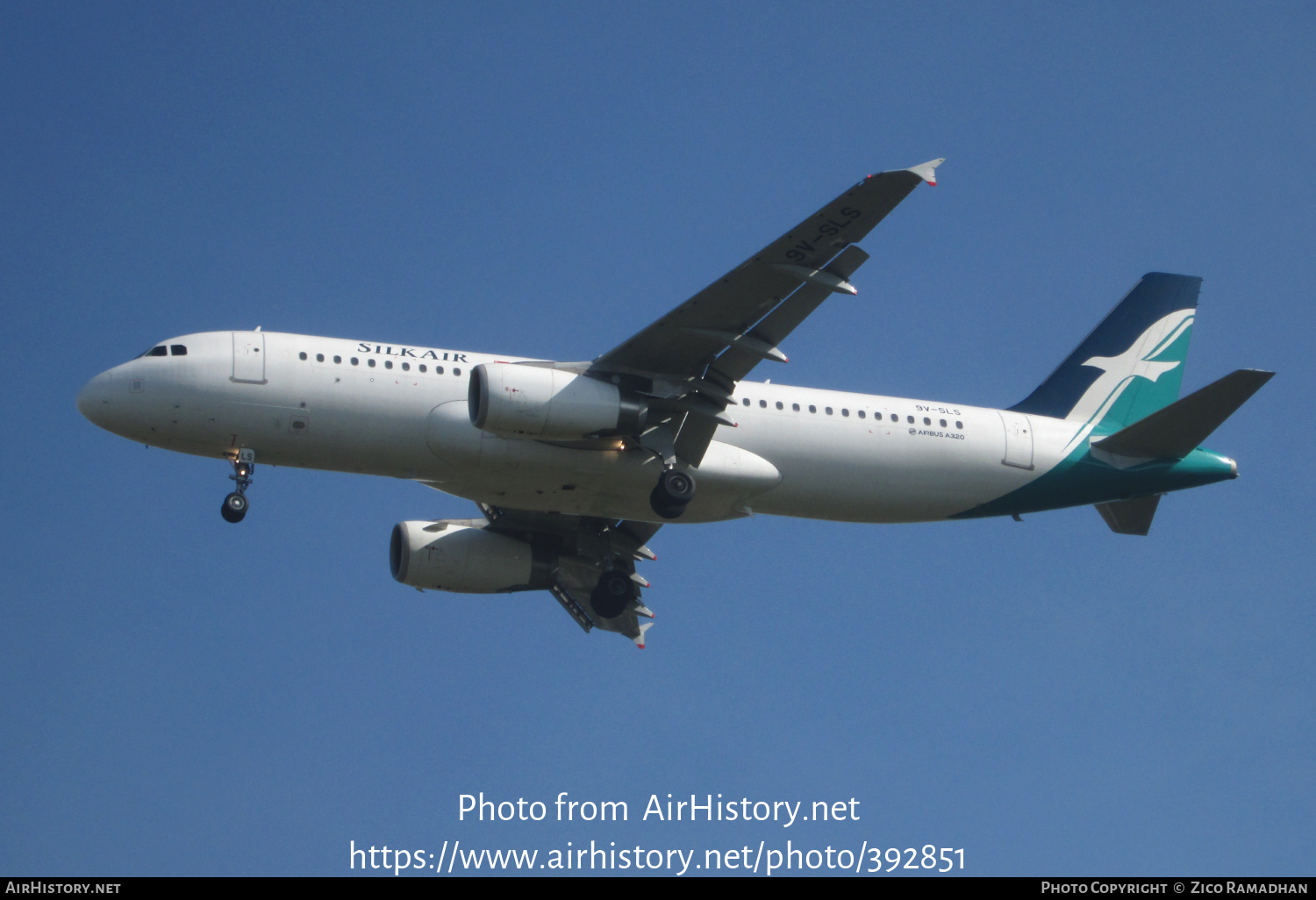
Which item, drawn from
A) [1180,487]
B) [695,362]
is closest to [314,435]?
[695,362]

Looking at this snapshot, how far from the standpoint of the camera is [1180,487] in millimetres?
32094

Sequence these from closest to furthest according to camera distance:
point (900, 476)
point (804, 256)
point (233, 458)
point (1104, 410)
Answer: point (804, 256) → point (233, 458) → point (900, 476) → point (1104, 410)

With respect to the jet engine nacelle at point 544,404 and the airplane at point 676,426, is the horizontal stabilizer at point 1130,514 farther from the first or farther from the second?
the jet engine nacelle at point 544,404

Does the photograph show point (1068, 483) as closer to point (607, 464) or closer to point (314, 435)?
point (607, 464)

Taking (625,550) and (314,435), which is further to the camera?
(625,550)

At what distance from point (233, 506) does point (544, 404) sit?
682 centimetres

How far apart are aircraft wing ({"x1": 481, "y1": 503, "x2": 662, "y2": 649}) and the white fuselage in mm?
4168

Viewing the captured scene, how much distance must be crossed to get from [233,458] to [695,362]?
31.7ft

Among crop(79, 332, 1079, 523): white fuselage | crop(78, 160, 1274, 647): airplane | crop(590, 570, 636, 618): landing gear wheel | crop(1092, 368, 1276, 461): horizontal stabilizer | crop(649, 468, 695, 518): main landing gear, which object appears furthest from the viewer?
crop(590, 570, 636, 618): landing gear wheel

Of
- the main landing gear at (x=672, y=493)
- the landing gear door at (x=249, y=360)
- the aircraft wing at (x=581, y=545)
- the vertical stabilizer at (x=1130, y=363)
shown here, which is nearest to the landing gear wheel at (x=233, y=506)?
the landing gear door at (x=249, y=360)

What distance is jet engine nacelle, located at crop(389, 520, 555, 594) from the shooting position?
111 feet

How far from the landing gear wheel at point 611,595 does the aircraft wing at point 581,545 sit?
498 mm

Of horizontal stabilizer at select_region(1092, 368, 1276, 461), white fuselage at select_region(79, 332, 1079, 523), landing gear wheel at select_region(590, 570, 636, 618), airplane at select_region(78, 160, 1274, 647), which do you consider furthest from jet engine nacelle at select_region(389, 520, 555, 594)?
horizontal stabilizer at select_region(1092, 368, 1276, 461)

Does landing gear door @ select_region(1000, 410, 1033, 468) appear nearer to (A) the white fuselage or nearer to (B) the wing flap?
(A) the white fuselage
